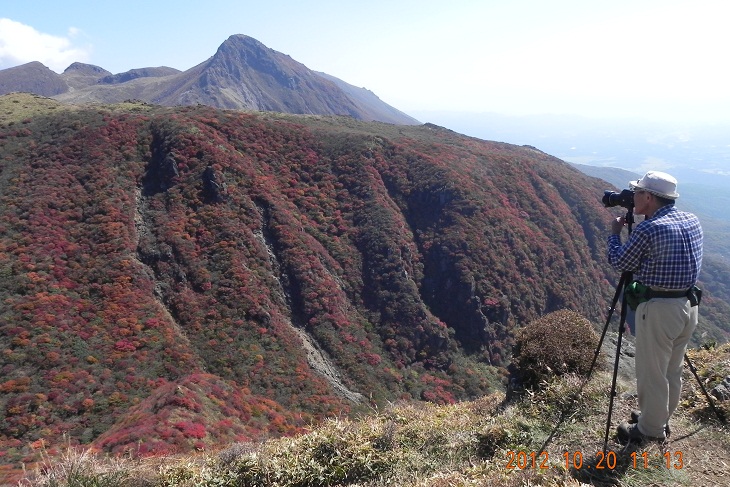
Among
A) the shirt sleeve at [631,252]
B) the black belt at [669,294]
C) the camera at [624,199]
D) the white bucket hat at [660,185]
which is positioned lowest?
the black belt at [669,294]

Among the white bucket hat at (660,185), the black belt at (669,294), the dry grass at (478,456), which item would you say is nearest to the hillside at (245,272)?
the dry grass at (478,456)

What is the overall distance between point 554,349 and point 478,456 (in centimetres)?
323

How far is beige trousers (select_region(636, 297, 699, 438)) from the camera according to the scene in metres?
4.76

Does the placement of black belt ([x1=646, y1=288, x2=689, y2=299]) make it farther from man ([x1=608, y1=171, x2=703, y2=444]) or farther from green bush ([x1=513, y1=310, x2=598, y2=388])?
green bush ([x1=513, y1=310, x2=598, y2=388])

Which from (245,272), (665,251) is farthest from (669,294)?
(245,272)

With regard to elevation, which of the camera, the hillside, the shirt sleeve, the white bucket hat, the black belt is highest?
the white bucket hat

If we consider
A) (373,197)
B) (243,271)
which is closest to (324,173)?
(373,197)

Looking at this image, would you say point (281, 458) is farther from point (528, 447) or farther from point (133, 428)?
point (133, 428)

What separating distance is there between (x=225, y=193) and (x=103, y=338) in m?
19.1

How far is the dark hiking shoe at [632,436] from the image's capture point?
5.27 meters

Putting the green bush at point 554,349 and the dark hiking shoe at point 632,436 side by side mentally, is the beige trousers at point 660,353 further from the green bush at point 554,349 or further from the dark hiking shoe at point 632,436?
the green bush at point 554,349

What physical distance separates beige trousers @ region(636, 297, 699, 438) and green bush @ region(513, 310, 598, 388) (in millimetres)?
2451

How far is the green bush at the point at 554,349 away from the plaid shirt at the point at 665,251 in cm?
335

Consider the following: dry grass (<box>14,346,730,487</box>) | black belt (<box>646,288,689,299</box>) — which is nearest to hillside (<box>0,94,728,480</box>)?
dry grass (<box>14,346,730,487</box>)
